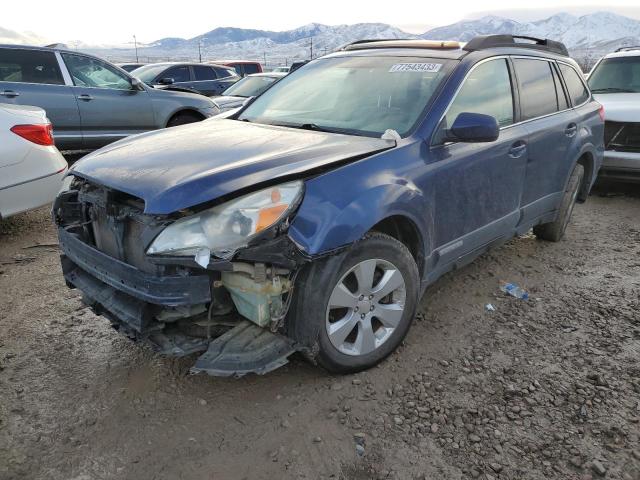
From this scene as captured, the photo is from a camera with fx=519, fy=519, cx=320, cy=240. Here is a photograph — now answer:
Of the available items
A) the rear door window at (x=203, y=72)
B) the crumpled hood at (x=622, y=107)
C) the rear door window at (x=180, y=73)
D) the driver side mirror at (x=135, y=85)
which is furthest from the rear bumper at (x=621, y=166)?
the rear door window at (x=203, y=72)

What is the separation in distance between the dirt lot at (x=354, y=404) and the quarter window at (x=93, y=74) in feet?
15.0

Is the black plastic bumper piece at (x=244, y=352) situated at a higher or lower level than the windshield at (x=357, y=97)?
lower

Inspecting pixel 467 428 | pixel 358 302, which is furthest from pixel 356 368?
pixel 467 428

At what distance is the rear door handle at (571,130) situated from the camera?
4.30 m

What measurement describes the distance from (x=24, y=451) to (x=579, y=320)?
3304 mm

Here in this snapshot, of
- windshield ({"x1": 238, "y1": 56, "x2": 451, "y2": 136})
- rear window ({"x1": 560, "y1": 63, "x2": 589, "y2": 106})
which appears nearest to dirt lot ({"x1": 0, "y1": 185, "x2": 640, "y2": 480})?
windshield ({"x1": 238, "y1": 56, "x2": 451, "y2": 136})

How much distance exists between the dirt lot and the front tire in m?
0.18

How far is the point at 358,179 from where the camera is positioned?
258 centimetres

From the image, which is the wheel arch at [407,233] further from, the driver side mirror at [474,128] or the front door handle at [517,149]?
the front door handle at [517,149]

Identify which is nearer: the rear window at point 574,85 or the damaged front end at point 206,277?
the damaged front end at point 206,277

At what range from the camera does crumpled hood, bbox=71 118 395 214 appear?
2275mm

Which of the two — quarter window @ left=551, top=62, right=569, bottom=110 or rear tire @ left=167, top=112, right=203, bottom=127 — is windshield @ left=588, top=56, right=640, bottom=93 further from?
rear tire @ left=167, top=112, right=203, bottom=127

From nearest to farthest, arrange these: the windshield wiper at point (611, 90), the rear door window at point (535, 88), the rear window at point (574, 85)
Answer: the rear door window at point (535, 88)
the rear window at point (574, 85)
the windshield wiper at point (611, 90)

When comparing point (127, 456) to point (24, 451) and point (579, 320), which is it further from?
point (579, 320)
